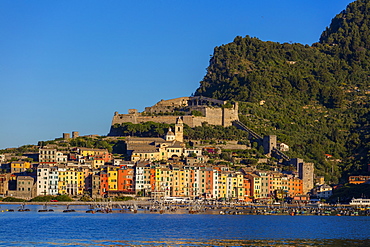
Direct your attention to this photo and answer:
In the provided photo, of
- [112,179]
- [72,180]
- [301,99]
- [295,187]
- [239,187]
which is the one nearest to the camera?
[112,179]

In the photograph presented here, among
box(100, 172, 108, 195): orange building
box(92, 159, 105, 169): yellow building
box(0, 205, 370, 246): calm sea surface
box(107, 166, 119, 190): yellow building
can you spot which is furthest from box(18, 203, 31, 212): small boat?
box(92, 159, 105, 169): yellow building

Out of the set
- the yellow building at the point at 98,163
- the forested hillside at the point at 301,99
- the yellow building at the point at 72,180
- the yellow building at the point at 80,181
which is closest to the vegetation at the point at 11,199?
the yellow building at the point at 72,180

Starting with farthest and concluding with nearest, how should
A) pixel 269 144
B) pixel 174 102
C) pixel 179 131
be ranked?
pixel 174 102, pixel 179 131, pixel 269 144

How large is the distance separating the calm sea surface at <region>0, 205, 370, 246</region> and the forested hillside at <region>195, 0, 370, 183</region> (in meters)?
44.0

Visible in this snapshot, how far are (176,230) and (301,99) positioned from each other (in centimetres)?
10165

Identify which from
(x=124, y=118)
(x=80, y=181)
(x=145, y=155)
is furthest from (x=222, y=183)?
(x=124, y=118)

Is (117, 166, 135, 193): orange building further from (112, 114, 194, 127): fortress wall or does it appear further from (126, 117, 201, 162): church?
(112, 114, 194, 127): fortress wall

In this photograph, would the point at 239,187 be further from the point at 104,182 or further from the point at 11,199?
the point at 11,199

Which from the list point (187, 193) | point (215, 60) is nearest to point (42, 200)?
point (187, 193)

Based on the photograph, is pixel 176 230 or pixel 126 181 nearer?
pixel 176 230

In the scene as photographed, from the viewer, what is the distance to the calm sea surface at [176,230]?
73.5 metres

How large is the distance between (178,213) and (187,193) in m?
15.7

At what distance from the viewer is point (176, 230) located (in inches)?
3290

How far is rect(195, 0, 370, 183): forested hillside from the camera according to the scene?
151000 mm
